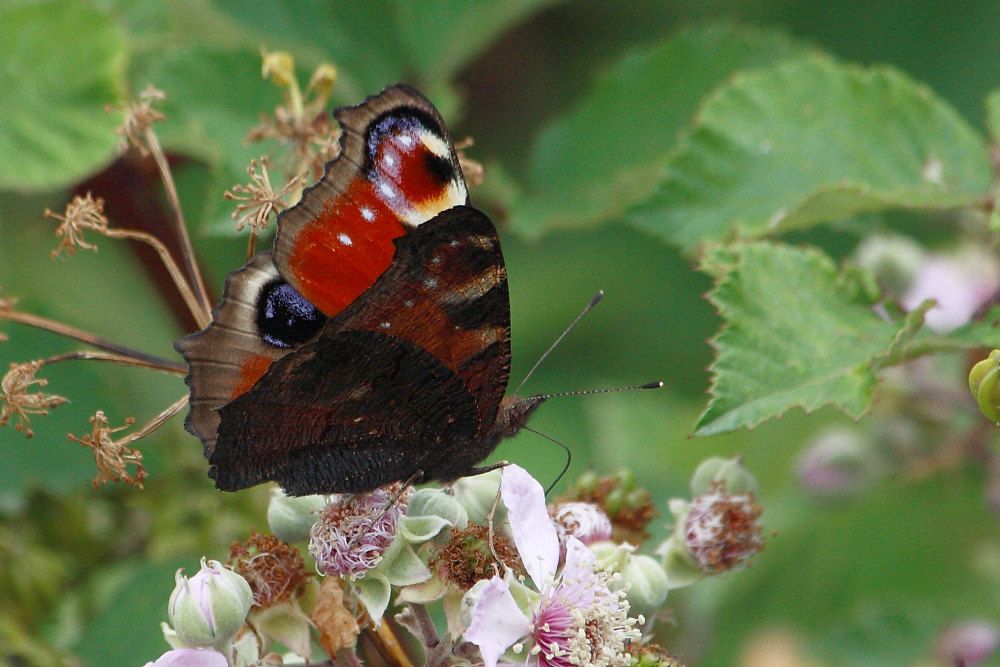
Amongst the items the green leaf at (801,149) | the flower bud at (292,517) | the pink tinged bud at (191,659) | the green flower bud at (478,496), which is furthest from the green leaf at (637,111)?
the pink tinged bud at (191,659)

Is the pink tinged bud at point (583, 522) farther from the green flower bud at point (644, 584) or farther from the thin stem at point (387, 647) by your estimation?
the thin stem at point (387, 647)

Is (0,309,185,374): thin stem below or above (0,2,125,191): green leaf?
below

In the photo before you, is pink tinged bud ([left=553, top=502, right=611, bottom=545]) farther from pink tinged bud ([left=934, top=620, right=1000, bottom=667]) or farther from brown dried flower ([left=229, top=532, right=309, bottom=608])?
pink tinged bud ([left=934, top=620, right=1000, bottom=667])

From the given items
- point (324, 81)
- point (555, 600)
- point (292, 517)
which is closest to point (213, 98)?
point (324, 81)

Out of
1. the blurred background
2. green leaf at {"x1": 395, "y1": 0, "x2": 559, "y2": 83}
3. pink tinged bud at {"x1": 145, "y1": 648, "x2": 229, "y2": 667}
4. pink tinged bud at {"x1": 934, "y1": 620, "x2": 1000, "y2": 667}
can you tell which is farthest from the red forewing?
pink tinged bud at {"x1": 934, "y1": 620, "x2": 1000, "y2": 667}

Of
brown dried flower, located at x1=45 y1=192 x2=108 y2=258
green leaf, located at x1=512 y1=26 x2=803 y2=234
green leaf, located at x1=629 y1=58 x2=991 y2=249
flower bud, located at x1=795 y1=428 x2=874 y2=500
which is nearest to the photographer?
brown dried flower, located at x1=45 y1=192 x2=108 y2=258

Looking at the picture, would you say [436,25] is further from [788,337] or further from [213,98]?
[788,337]

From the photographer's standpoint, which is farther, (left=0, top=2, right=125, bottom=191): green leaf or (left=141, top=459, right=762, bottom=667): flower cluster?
(left=0, top=2, right=125, bottom=191): green leaf
